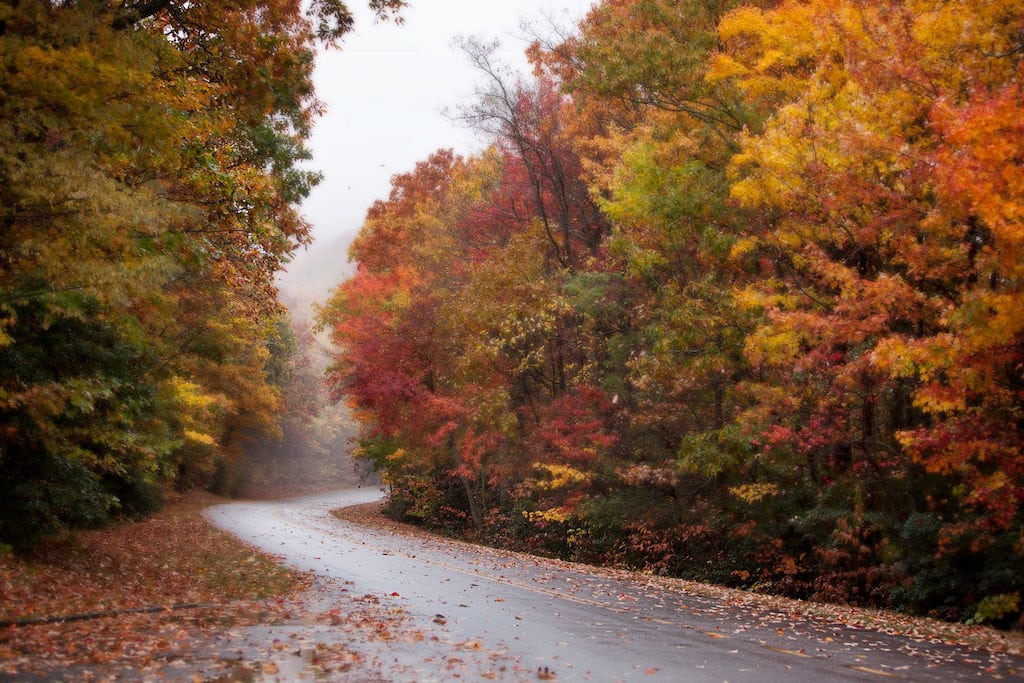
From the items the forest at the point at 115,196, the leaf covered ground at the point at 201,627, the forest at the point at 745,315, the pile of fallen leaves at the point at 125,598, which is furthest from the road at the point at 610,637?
the forest at the point at 115,196

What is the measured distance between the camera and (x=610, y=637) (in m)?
8.73

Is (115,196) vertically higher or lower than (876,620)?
higher

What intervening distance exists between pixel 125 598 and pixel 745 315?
11818mm

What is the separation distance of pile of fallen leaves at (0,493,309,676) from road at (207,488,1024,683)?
150cm

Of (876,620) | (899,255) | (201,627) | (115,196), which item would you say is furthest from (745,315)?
(115,196)

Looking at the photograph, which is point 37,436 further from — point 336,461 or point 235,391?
point 336,461

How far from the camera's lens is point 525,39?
24.0 m

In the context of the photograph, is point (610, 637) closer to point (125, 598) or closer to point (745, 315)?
point (125, 598)

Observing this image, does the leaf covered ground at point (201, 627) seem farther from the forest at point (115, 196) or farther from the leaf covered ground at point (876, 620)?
the leaf covered ground at point (876, 620)

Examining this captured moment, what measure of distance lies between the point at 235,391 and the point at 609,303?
2782cm

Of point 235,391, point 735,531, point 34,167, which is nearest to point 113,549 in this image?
point 34,167

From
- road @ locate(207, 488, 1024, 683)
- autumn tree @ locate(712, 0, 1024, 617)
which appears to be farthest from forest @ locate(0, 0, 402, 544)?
autumn tree @ locate(712, 0, 1024, 617)

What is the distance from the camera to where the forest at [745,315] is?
11484 millimetres

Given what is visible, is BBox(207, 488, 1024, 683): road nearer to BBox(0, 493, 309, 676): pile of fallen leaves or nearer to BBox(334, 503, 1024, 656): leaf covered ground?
BBox(334, 503, 1024, 656): leaf covered ground
